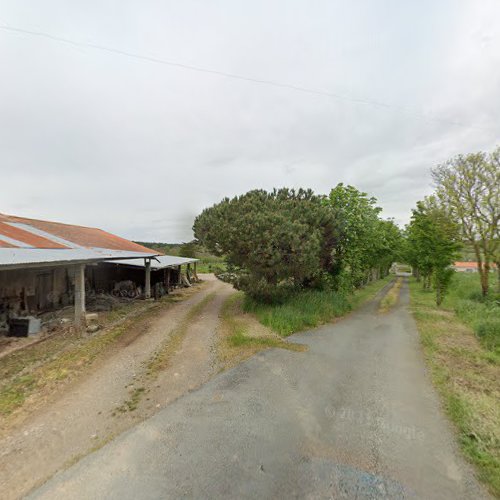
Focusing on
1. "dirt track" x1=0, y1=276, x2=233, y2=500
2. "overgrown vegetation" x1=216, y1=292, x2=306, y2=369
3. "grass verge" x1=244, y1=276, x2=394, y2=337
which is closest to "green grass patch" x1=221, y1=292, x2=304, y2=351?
"overgrown vegetation" x1=216, y1=292, x2=306, y2=369

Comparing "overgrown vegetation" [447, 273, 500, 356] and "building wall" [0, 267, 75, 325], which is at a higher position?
"building wall" [0, 267, 75, 325]

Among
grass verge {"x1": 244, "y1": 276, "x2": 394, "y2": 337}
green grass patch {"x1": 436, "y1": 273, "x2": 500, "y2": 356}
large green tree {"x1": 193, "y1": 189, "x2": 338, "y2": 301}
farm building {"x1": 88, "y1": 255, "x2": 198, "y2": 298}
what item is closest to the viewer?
green grass patch {"x1": 436, "y1": 273, "x2": 500, "y2": 356}

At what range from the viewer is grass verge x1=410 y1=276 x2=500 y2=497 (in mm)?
4314

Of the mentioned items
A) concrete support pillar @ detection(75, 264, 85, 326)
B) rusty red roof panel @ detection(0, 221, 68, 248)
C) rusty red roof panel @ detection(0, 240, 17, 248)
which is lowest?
concrete support pillar @ detection(75, 264, 85, 326)

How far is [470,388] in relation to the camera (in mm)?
6527

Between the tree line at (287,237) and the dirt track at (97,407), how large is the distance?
4.32 metres

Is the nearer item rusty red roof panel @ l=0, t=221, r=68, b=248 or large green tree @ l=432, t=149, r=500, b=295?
rusty red roof panel @ l=0, t=221, r=68, b=248

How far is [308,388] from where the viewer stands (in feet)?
21.7

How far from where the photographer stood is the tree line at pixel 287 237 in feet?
39.9

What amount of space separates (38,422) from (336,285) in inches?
605

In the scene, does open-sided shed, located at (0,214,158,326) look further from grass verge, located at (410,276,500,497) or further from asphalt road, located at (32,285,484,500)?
grass verge, located at (410,276,500,497)

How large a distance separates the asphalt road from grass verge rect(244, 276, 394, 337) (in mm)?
4015

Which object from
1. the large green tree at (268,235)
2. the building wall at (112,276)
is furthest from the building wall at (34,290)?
the large green tree at (268,235)

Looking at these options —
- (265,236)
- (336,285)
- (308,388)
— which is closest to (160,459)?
(308,388)
